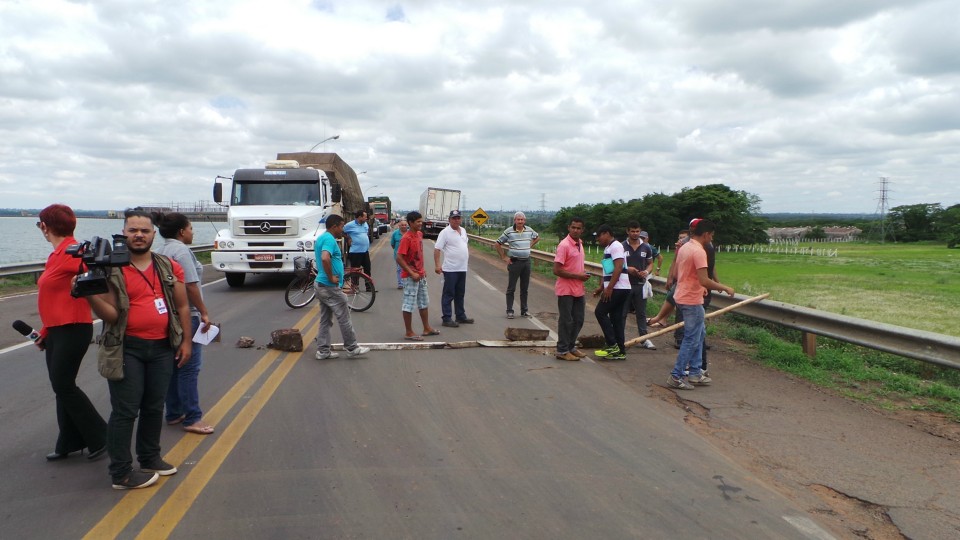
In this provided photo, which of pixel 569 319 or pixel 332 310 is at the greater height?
pixel 332 310

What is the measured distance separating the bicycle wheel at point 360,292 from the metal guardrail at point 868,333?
21.2 feet

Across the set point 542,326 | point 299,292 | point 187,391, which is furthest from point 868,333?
point 299,292

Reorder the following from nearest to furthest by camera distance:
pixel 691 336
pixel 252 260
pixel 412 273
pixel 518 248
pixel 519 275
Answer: pixel 691 336, pixel 412 273, pixel 518 248, pixel 519 275, pixel 252 260

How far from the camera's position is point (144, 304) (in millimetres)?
3986

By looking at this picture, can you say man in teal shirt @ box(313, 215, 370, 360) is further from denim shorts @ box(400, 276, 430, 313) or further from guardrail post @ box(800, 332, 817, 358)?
guardrail post @ box(800, 332, 817, 358)

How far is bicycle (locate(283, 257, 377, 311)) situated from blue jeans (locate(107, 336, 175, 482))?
7553 millimetres

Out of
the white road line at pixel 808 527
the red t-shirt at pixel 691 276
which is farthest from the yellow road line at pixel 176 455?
the red t-shirt at pixel 691 276

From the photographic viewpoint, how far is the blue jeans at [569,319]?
312 inches

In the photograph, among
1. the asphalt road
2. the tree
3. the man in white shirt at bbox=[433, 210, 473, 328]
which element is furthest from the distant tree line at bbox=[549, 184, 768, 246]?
the asphalt road

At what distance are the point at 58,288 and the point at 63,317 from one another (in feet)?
0.61

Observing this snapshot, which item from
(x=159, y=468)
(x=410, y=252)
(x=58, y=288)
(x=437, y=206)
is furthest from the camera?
(x=437, y=206)

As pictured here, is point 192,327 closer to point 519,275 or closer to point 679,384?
point 679,384

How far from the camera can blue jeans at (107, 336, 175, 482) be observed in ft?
12.9

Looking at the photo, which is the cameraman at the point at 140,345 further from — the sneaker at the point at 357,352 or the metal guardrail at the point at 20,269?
the metal guardrail at the point at 20,269
